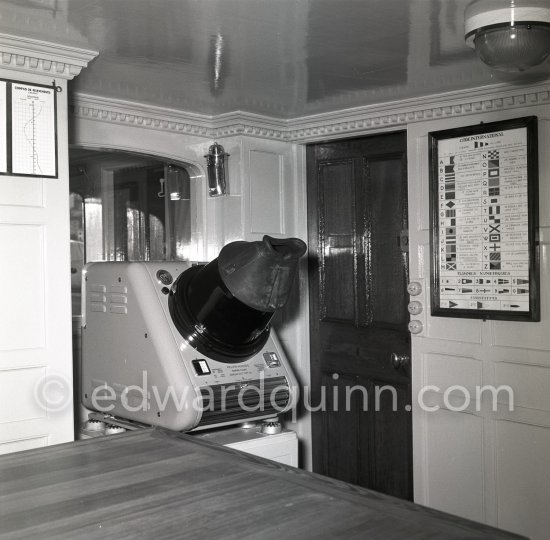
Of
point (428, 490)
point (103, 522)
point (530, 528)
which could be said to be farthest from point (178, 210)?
point (103, 522)

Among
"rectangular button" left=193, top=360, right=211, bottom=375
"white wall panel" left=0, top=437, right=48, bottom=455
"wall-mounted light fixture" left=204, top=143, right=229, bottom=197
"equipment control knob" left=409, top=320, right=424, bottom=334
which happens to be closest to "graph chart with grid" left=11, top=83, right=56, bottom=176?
"rectangular button" left=193, top=360, right=211, bottom=375

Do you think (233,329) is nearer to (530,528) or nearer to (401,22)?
(401,22)

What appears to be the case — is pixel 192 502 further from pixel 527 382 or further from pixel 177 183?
pixel 177 183

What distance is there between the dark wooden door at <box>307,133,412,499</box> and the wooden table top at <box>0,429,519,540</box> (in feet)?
7.65

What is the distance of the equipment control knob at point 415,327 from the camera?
3.99 m

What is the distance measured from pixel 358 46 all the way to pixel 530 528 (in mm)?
2401

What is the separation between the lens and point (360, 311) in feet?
14.4

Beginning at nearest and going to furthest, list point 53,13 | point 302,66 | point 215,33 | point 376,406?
point 53,13 → point 215,33 → point 302,66 → point 376,406

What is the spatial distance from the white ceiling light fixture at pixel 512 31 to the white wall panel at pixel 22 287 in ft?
6.30

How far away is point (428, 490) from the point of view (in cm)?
399

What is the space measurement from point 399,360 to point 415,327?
28 cm

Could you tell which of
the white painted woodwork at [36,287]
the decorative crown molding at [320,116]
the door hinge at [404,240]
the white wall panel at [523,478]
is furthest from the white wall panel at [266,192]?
the white wall panel at [523,478]

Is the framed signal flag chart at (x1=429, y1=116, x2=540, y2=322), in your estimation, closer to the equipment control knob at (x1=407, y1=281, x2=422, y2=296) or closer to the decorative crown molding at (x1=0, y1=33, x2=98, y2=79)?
the equipment control knob at (x1=407, y1=281, x2=422, y2=296)

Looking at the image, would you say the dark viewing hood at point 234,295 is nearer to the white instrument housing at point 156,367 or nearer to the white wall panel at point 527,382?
the white instrument housing at point 156,367
